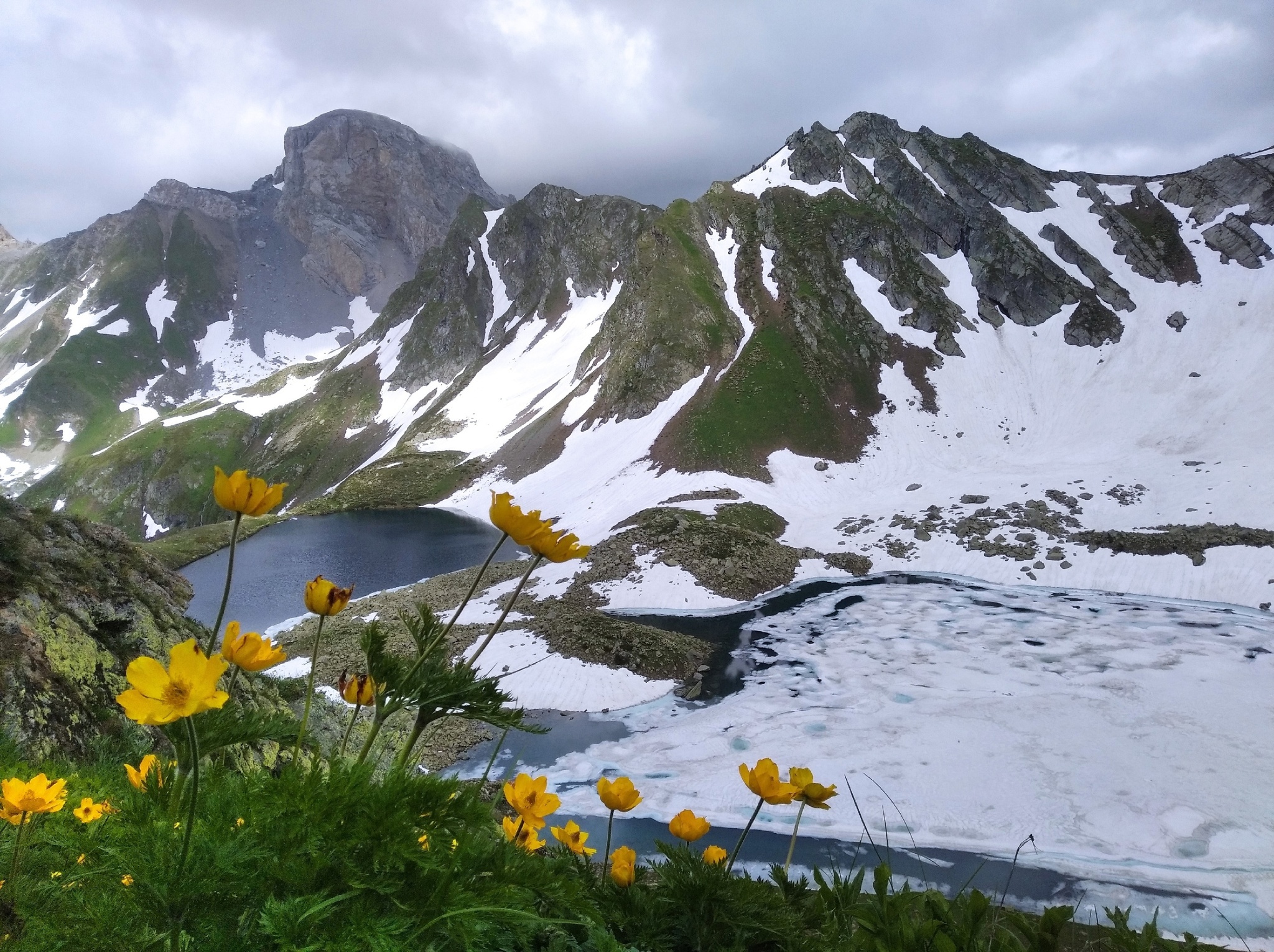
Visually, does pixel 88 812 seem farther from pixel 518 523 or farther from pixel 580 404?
pixel 580 404

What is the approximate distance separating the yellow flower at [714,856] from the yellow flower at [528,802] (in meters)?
0.66

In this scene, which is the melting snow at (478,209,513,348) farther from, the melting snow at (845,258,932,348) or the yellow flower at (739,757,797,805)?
the yellow flower at (739,757,797,805)

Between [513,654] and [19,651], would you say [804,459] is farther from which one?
[19,651]

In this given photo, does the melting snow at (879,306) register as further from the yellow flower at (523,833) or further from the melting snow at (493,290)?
the yellow flower at (523,833)

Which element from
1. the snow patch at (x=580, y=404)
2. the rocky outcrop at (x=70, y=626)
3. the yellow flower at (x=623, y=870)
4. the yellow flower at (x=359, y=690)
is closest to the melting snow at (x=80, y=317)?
the snow patch at (x=580, y=404)

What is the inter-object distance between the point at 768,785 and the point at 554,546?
1.52m

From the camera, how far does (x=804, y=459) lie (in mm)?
50906

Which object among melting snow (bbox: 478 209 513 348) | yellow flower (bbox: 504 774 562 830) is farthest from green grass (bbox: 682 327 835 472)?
melting snow (bbox: 478 209 513 348)

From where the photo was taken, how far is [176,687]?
5.89 ft

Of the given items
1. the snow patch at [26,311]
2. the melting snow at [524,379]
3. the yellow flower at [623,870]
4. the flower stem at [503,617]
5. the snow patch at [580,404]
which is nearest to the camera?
the flower stem at [503,617]

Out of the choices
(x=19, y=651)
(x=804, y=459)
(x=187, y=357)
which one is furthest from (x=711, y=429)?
(x=187, y=357)

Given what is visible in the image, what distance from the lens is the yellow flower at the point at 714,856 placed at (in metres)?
2.59

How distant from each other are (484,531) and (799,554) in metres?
29.8

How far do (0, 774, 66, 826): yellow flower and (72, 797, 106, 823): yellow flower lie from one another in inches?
15.3
